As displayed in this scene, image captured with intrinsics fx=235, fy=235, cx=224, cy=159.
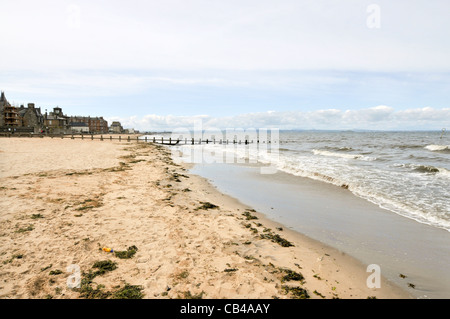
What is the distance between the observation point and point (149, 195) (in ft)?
34.0

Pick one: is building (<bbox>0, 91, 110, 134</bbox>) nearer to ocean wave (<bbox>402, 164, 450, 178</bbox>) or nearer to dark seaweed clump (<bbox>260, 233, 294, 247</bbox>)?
dark seaweed clump (<bbox>260, 233, 294, 247</bbox>)

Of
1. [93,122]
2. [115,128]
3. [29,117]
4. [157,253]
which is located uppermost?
[93,122]

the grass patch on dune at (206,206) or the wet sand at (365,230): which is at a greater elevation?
the grass patch on dune at (206,206)

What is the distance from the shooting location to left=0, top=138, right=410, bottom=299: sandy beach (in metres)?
4.30

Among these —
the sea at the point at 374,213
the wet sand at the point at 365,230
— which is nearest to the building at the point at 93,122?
the sea at the point at 374,213

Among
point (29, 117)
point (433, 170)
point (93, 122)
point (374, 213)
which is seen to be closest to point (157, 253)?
point (374, 213)

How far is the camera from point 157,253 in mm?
5520

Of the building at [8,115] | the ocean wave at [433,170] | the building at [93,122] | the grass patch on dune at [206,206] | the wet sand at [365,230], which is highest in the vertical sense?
the building at [93,122]

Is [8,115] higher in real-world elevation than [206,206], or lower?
higher

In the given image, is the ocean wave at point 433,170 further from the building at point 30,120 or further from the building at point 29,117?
the building at point 29,117

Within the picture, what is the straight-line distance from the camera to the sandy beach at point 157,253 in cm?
430

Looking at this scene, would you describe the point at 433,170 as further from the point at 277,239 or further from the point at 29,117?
the point at 29,117

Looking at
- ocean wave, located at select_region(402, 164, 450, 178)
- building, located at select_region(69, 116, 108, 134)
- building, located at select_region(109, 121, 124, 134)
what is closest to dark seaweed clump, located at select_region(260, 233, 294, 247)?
ocean wave, located at select_region(402, 164, 450, 178)
